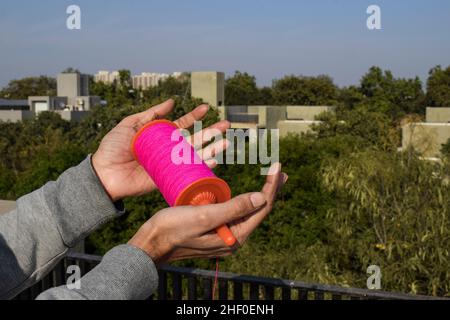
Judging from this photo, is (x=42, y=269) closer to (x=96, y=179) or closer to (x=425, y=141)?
(x=96, y=179)

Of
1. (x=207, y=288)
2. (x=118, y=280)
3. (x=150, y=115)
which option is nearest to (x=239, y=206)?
(x=118, y=280)

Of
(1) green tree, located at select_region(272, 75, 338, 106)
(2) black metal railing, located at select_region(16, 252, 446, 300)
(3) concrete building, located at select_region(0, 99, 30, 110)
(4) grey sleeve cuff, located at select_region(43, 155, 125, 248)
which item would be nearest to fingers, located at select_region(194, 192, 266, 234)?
(4) grey sleeve cuff, located at select_region(43, 155, 125, 248)

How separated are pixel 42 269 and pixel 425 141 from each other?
217 inches

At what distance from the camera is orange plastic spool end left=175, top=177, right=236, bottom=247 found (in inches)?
61.5

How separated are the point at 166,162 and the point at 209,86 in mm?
25927

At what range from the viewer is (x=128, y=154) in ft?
6.76

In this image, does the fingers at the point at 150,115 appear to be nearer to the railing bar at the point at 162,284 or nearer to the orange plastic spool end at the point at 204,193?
the orange plastic spool end at the point at 204,193

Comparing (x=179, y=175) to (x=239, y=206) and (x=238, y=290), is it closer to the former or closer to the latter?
(x=239, y=206)

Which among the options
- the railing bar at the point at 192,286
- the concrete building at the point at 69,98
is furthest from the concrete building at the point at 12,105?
the railing bar at the point at 192,286

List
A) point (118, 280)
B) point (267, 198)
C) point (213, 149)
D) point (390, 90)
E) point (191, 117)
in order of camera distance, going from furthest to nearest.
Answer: point (390, 90)
point (191, 117)
point (213, 149)
point (267, 198)
point (118, 280)

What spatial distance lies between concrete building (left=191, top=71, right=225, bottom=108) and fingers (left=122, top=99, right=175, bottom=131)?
24.8 meters
